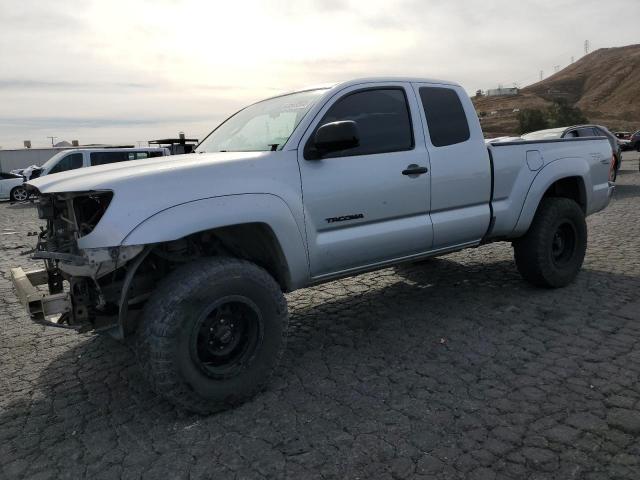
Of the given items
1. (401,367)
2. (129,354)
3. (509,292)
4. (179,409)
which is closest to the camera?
(179,409)

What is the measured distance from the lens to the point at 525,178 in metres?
5.07

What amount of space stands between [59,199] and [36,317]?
28.7 inches

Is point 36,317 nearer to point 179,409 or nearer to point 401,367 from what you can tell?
point 179,409

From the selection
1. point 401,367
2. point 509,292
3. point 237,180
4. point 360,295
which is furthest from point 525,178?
point 237,180

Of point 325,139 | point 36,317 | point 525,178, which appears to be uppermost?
point 325,139

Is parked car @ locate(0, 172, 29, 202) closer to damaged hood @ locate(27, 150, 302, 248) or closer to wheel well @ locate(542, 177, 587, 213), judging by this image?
damaged hood @ locate(27, 150, 302, 248)

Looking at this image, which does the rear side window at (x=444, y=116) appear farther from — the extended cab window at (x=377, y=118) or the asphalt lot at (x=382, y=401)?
the asphalt lot at (x=382, y=401)

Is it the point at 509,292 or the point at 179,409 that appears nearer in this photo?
the point at 179,409

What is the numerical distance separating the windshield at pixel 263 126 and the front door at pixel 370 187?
0.73 feet

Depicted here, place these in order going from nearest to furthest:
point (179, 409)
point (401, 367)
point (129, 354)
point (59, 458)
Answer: point (59, 458) → point (179, 409) → point (401, 367) → point (129, 354)

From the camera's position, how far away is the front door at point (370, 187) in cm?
370

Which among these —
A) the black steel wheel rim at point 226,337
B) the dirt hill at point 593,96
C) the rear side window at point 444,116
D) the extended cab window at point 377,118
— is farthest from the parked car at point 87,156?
the dirt hill at point 593,96

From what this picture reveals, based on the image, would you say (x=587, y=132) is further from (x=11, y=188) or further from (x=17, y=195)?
(x=11, y=188)

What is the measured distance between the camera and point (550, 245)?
5.29m
